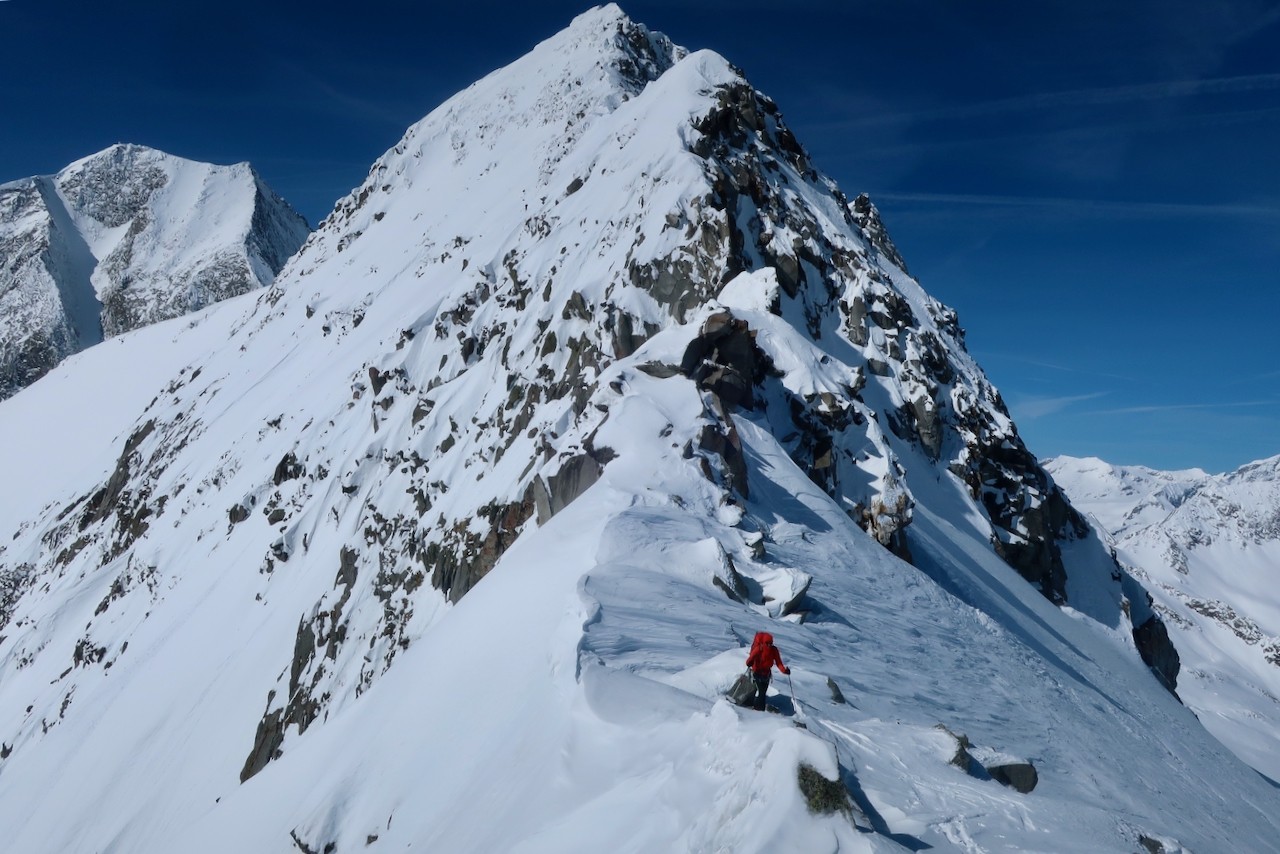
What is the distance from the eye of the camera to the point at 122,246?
444ft

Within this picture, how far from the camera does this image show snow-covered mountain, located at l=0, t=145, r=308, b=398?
119 metres

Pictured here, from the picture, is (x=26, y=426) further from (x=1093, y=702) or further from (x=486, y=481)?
(x=1093, y=702)

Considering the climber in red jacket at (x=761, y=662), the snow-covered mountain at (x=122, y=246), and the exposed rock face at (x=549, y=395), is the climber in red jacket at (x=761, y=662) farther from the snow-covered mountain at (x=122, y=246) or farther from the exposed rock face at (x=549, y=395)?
the snow-covered mountain at (x=122, y=246)

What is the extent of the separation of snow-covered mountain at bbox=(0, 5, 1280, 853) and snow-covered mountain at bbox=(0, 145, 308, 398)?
6867 cm

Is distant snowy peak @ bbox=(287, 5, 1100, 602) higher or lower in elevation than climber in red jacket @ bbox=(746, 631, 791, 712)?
higher

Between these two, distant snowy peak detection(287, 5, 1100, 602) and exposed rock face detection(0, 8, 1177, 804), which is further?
distant snowy peak detection(287, 5, 1100, 602)

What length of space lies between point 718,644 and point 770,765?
13.9 ft

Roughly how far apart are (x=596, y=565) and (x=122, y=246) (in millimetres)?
158138

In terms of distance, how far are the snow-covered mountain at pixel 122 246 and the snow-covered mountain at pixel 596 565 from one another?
68668mm

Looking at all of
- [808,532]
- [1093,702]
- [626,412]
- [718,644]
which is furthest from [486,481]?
[1093,702]

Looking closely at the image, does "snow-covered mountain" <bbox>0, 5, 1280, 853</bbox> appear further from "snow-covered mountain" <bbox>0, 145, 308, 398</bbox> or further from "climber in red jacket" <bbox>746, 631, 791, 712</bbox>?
"snow-covered mountain" <bbox>0, 145, 308, 398</bbox>

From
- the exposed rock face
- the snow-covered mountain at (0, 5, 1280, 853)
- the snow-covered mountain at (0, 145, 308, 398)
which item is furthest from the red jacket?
the snow-covered mountain at (0, 145, 308, 398)

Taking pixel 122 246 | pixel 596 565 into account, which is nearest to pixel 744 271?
pixel 596 565

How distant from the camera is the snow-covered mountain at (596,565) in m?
7.64
